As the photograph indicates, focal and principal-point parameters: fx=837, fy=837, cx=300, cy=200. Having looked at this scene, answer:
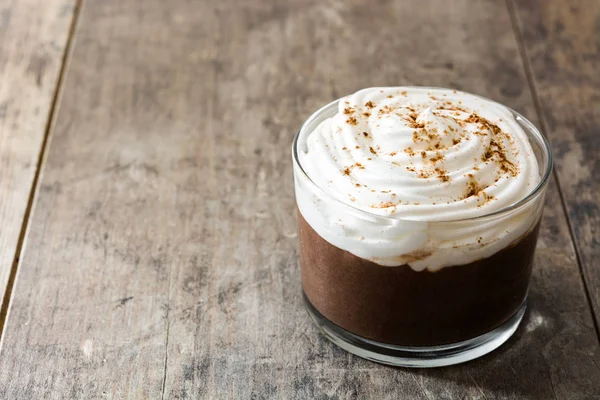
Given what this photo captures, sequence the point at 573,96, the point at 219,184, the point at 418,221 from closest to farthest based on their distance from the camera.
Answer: the point at 418,221 → the point at 219,184 → the point at 573,96

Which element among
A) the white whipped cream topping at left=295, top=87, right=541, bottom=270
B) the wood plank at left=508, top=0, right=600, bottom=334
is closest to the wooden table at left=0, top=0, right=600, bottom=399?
the wood plank at left=508, top=0, right=600, bottom=334

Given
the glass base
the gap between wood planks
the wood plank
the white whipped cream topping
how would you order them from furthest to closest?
the wood plank, the gap between wood planks, the glass base, the white whipped cream topping

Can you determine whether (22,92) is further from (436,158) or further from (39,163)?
(436,158)

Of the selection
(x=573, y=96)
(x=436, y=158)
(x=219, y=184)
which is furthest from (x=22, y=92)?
(x=573, y=96)

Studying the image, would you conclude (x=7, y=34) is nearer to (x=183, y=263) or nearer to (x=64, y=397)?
(x=183, y=263)

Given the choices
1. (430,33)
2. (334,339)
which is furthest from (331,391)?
(430,33)

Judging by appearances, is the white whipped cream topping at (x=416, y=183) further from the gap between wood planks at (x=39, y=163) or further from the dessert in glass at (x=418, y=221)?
the gap between wood planks at (x=39, y=163)

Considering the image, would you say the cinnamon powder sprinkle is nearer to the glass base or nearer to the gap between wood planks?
the glass base
